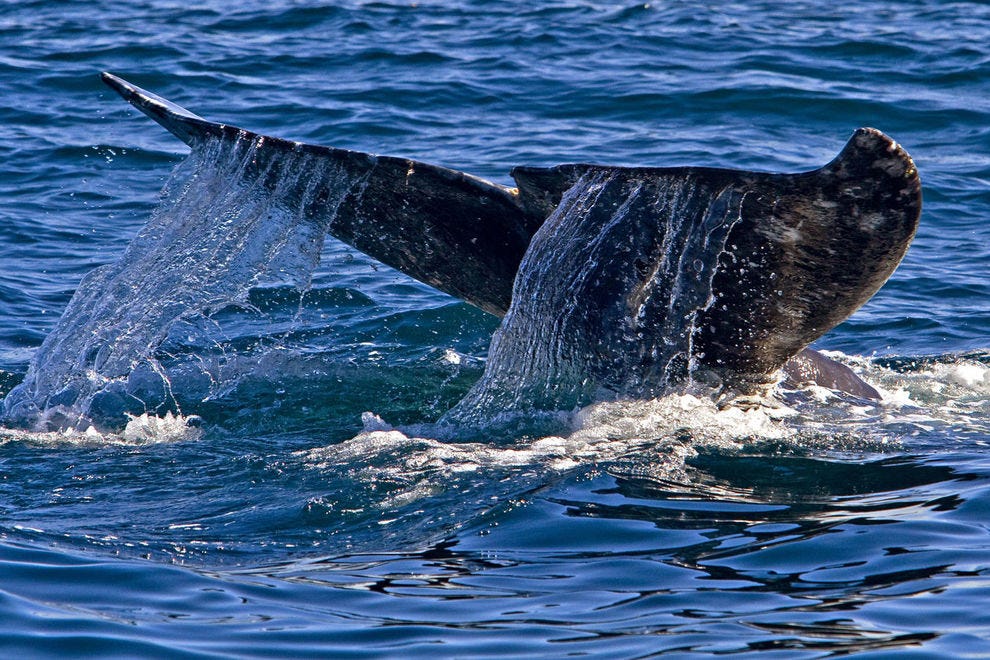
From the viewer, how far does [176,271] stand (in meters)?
7.66

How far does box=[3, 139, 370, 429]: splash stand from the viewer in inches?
267

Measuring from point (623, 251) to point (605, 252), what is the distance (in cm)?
8

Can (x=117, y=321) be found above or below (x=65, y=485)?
above

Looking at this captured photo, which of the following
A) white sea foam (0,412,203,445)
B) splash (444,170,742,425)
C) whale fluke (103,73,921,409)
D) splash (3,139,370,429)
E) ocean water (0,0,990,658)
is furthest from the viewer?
white sea foam (0,412,203,445)

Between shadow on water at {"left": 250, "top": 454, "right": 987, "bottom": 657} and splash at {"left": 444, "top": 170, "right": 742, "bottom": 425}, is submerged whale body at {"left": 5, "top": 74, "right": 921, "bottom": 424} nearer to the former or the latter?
splash at {"left": 444, "top": 170, "right": 742, "bottom": 425}

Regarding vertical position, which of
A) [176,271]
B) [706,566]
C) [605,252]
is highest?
[605,252]

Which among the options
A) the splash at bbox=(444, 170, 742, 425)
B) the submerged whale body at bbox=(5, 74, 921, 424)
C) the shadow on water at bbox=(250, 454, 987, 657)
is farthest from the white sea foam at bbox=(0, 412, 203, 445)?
the shadow on water at bbox=(250, 454, 987, 657)

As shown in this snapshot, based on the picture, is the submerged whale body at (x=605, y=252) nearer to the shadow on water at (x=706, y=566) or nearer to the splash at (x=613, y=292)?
the splash at (x=613, y=292)

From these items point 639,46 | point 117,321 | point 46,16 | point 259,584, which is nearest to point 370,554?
point 259,584

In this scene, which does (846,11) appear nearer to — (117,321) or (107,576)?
(117,321)

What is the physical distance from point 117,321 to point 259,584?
9.83ft

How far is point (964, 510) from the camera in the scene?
19.6 ft

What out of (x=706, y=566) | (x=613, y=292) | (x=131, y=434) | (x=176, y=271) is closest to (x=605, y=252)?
(x=613, y=292)

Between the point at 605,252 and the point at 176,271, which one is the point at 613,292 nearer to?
the point at 605,252
